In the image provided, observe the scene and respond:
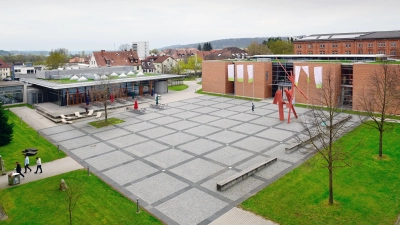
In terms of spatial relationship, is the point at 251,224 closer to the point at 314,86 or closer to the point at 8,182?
the point at 8,182

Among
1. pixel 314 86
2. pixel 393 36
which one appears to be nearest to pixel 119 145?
pixel 314 86

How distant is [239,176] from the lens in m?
16.7

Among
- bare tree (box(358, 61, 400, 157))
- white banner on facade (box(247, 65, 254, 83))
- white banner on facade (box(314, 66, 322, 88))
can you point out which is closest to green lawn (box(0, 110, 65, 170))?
bare tree (box(358, 61, 400, 157))

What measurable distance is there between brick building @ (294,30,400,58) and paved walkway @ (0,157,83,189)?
57.2 meters

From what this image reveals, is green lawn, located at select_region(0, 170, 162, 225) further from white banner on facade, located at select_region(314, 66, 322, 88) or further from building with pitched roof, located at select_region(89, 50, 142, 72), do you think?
building with pitched roof, located at select_region(89, 50, 142, 72)

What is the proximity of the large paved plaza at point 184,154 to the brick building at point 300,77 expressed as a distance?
5.65 meters

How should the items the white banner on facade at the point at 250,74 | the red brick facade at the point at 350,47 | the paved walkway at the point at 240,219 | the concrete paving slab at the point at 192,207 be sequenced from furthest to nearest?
the red brick facade at the point at 350,47 < the white banner on facade at the point at 250,74 < the concrete paving slab at the point at 192,207 < the paved walkway at the point at 240,219

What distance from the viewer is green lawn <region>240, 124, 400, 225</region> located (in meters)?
13.0

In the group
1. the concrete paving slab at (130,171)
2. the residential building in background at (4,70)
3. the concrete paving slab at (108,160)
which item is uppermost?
the residential building in background at (4,70)

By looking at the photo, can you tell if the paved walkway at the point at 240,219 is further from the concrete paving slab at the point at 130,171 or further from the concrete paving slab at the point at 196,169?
the concrete paving slab at the point at 130,171

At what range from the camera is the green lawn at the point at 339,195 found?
1300cm

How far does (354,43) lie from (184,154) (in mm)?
57102

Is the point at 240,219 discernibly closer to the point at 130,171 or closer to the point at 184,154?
the point at 130,171

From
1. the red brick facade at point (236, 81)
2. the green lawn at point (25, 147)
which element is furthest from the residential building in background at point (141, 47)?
the green lawn at point (25, 147)
